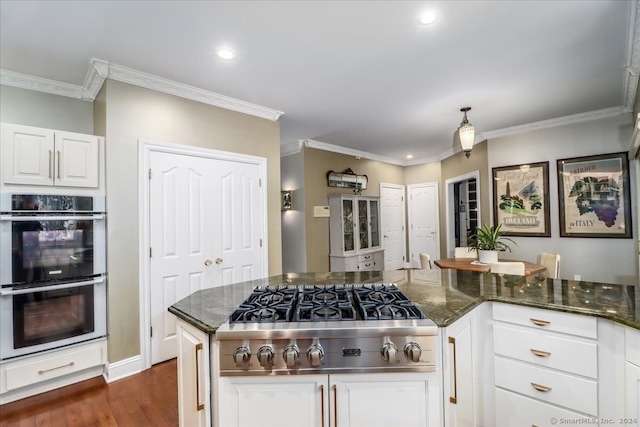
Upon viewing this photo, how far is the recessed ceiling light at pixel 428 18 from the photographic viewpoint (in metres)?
1.92

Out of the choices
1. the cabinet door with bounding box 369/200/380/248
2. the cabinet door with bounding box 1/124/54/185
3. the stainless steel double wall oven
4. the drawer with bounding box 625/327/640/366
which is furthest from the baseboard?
the cabinet door with bounding box 369/200/380/248

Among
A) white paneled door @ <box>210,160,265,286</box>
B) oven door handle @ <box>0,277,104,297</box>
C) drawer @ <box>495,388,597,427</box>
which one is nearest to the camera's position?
drawer @ <box>495,388,597,427</box>

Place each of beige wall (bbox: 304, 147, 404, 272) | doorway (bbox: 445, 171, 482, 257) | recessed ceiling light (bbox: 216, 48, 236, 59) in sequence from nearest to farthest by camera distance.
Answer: recessed ceiling light (bbox: 216, 48, 236, 59) → beige wall (bbox: 304, 147, 404, 272) → doorway (bbox: 445, 171, 482, 257)

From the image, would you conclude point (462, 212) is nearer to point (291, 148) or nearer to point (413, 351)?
point (291, 148)

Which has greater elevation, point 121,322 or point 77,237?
point 77,237

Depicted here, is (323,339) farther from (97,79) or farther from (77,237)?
(97,79)

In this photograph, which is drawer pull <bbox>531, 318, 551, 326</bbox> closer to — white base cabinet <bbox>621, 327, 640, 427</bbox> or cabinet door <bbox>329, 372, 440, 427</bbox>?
white base cabinet <bbox>621, 327, 640, 427</bbox>

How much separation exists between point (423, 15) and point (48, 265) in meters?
3.17

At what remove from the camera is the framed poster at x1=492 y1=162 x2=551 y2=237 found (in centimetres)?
423

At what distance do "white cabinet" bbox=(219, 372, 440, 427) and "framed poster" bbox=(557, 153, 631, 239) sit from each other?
13.2ft

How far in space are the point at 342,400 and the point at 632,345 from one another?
1.22m

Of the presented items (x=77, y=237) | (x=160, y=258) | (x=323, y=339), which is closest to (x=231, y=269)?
(x=160, y=258)

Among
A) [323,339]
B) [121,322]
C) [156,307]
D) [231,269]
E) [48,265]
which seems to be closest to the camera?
[323,339]

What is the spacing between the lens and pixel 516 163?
4453 millimetres
